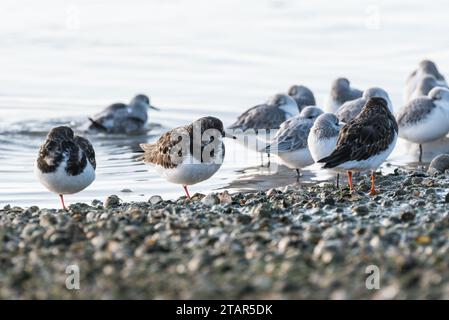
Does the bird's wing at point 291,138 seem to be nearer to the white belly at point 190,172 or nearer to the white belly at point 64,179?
the white belly at point 190,172

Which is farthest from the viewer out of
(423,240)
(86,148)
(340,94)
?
(340,94)

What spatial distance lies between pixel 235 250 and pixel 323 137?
13.2 ft

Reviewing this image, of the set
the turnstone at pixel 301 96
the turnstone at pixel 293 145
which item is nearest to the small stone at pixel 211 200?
the turnstone at pixel 293 145

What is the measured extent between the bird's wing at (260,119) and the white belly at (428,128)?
1.84 m

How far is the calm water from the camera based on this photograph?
1538 centimetres

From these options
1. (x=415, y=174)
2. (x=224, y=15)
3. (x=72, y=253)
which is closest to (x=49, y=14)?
(x=224, y=15)

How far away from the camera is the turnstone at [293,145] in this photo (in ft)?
36.6

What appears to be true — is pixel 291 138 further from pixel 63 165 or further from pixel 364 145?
pixel 63 165

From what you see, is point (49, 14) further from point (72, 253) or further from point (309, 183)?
point (72, 253)

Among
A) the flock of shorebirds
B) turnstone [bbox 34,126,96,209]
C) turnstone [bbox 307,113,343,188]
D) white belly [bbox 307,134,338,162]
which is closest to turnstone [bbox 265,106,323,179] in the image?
the flock of shorebirds

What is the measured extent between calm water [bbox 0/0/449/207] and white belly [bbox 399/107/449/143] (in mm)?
406

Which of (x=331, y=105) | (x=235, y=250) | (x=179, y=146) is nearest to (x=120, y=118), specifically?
(x=331, y=105)

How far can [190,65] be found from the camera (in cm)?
1802

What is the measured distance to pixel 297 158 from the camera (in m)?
11.2
